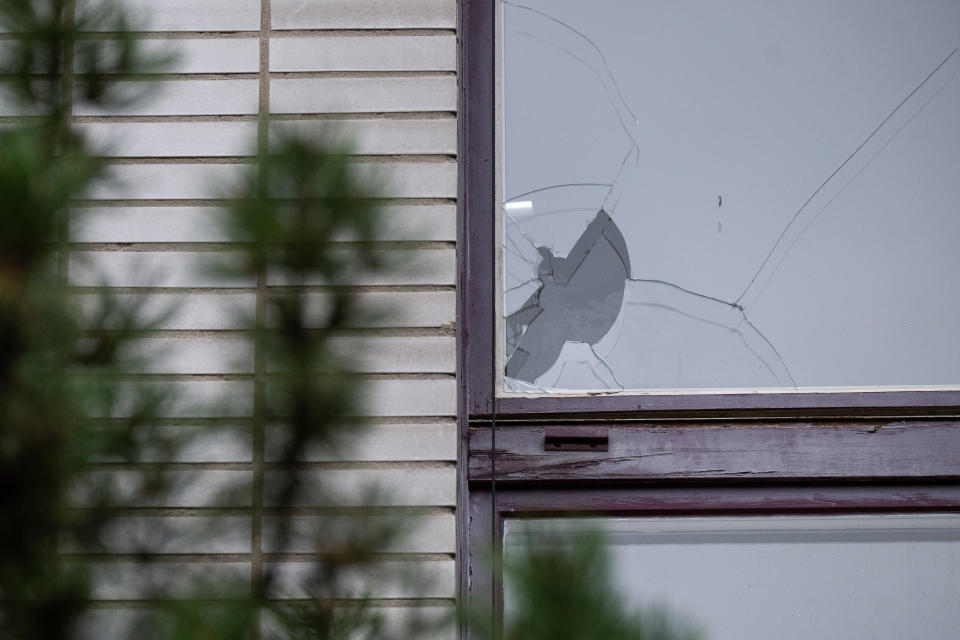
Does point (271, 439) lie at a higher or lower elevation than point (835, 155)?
lower

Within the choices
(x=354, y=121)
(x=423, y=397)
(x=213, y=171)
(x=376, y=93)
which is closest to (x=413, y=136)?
(x=376, y=93)

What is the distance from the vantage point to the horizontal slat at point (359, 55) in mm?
2074

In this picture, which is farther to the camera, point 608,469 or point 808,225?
point 808,225

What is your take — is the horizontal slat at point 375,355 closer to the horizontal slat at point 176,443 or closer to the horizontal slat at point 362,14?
the horizontal slat at point 176,443

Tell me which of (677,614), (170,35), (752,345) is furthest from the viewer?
(752,345)

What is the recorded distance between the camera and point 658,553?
6.93 feet

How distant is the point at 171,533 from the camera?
36.5 inches

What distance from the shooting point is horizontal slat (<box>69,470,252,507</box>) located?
2.90ft

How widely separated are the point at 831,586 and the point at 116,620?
5.34 ft

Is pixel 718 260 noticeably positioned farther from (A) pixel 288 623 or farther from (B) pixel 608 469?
(A) pixel 288 623

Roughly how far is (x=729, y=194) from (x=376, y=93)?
862mm

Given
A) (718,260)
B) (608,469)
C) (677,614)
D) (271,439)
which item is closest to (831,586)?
(608,469)

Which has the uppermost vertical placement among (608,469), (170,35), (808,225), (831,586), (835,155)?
(170,35)

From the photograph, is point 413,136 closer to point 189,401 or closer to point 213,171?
point 213,171
